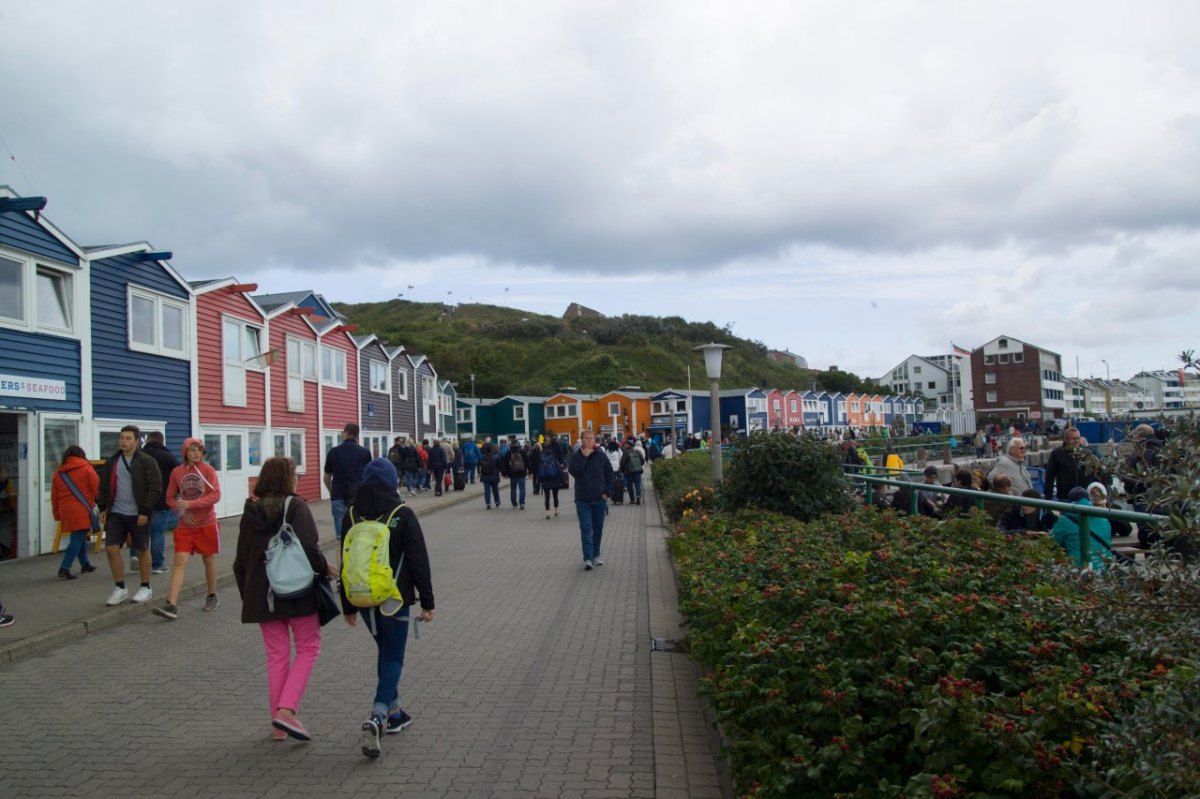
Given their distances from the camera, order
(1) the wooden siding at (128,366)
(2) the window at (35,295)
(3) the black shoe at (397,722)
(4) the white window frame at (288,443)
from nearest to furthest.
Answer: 1. (3) the black shoe at (397,722)
2. (2) the window at (35,295)
3. (1) the wooden siding at (128,366)
4. (4) the white window frame at (288,443)

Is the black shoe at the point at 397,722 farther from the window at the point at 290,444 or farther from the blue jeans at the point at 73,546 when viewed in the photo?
the window at the point at 290,444

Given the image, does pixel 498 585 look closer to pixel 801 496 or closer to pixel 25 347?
pixel 801 496

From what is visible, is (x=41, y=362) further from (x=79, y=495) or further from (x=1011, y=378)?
(x=1011, y=378)

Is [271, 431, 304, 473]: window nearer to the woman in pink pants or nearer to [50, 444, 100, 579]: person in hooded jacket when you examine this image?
[50, 444, 100, 579]: person in hooded jacket

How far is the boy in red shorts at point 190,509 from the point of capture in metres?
8.81

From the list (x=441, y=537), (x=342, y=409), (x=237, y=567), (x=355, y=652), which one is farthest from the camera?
(x=342, y=409)

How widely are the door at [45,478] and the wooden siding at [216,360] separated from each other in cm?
456

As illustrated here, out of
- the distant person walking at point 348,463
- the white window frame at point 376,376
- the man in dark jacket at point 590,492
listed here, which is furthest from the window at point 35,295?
the white window frame at point 376,376

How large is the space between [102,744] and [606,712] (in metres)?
2.95

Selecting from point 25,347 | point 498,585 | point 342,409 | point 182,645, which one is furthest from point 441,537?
point 342,409

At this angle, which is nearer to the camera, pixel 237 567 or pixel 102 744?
pixel 102 744

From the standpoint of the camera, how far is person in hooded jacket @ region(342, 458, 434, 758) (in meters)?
5.26

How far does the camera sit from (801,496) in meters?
10.7

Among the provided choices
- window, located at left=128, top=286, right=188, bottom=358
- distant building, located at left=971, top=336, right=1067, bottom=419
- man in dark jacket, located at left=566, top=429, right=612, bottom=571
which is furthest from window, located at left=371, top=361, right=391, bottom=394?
distant building, located at left=971, top=336, right=1067, bottom=419
